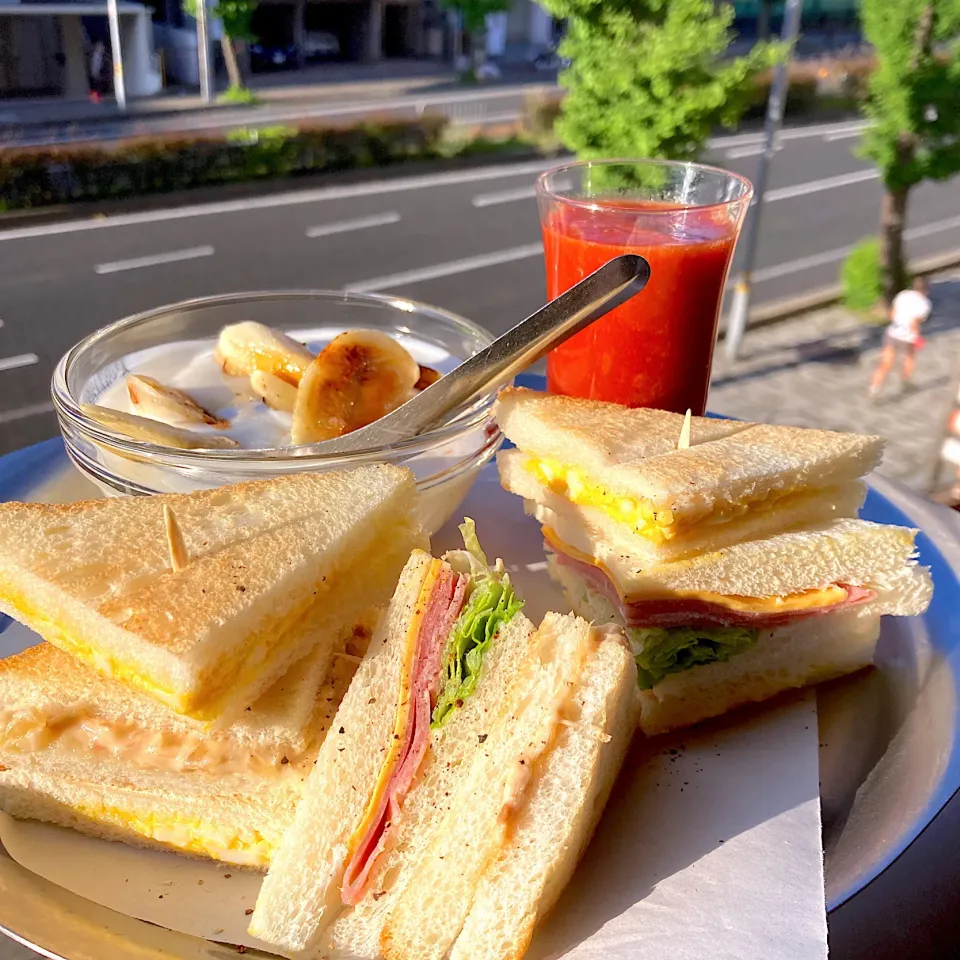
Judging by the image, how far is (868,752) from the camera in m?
1.58

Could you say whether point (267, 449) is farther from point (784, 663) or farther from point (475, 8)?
point (475, 8)

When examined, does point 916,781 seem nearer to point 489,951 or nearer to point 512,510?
point 489,951

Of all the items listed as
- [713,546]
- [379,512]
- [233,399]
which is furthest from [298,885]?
[233,399]

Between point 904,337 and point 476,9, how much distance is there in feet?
68.0

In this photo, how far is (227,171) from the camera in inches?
523

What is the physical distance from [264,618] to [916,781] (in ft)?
3.58

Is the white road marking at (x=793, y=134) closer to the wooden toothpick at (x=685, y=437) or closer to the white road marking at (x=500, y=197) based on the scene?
the white road marking at (x=500, y=197)

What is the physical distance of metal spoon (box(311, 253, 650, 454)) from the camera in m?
1.91

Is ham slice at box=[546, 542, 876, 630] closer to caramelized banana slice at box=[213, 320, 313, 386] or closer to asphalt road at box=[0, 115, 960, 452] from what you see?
caramelized banana slice at box=[213, 320, 313, 386]

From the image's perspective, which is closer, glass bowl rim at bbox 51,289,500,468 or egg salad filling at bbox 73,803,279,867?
egg salad filling at bbox 73,803,279,867

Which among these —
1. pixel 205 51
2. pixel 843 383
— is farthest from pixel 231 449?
pixel 205 51

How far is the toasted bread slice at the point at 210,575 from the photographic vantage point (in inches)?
52.4

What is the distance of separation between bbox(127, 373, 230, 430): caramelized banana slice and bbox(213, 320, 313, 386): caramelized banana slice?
7.1 inches

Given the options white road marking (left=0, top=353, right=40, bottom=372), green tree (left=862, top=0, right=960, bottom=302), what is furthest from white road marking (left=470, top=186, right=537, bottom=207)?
white road marking (left=0, top=353, right=40, bottom=372)
